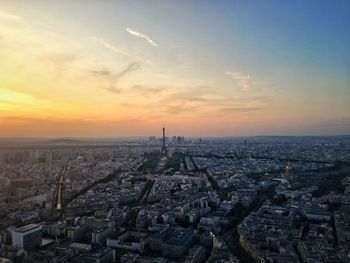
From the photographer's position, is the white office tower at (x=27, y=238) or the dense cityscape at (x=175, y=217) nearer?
the dense cityscape at (x=175, y=217)

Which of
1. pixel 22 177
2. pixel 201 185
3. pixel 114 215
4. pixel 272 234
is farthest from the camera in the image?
pixel 22 177

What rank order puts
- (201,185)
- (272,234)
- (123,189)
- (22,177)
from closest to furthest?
(272,234), (123,189), (201,185), (22,177)

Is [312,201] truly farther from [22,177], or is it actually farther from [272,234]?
[22,177]

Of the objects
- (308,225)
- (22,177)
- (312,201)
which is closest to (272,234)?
(308,225)

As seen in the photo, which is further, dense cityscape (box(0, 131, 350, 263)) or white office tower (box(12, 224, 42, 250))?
white office tower (box(12, 224, 42, 250))

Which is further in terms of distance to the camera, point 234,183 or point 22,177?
point 22,177

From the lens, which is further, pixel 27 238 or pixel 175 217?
pixel 175 217

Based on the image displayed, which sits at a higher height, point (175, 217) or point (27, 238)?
point (27, 238)
